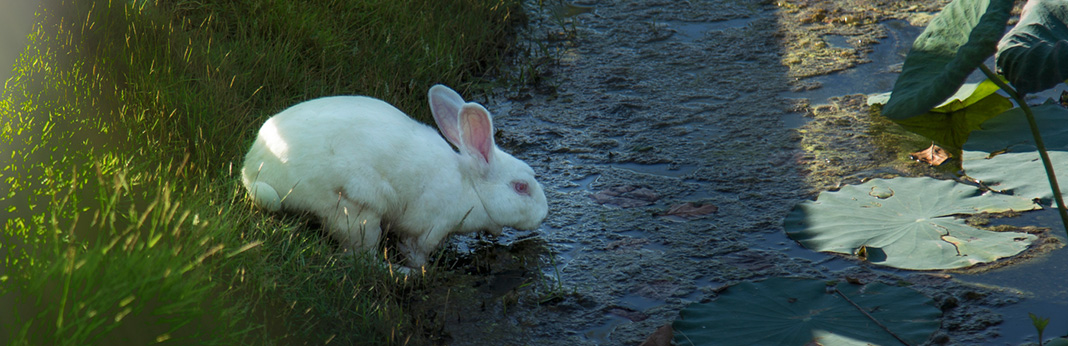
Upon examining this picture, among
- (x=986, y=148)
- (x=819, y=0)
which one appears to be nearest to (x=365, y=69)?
(x=986, y=148)

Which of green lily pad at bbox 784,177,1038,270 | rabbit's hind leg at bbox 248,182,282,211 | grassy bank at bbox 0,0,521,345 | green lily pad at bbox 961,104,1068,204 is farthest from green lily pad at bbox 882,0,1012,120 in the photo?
rabbit's hind leg at bbox 248,182,282,211

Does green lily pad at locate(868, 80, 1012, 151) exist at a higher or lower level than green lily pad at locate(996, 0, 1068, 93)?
lower

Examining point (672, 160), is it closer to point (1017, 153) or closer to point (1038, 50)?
point (1017, 153)

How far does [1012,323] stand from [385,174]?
1.95 m

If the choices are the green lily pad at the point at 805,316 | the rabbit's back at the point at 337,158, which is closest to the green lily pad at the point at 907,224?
the green lily pad at the point at 805,316

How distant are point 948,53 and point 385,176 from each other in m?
1.78

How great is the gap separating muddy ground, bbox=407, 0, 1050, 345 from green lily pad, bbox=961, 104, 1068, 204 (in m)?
0.18

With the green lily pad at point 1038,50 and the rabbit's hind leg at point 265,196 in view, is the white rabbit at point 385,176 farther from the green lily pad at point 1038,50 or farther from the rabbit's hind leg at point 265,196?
the green lily pad at point 1038,50

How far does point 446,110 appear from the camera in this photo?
10.8 feet

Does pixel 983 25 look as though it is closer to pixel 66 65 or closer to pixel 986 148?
pixel 986 148

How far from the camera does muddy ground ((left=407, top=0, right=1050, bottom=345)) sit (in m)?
2.77

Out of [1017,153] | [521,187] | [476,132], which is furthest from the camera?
[1017,153]

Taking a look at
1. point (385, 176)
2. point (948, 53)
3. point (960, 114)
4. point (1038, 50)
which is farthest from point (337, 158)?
point (960, 114)

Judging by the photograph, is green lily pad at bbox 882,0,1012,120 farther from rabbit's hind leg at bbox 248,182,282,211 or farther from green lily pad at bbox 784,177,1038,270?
rabbit's hind leg at bbox 248,182,282,211
